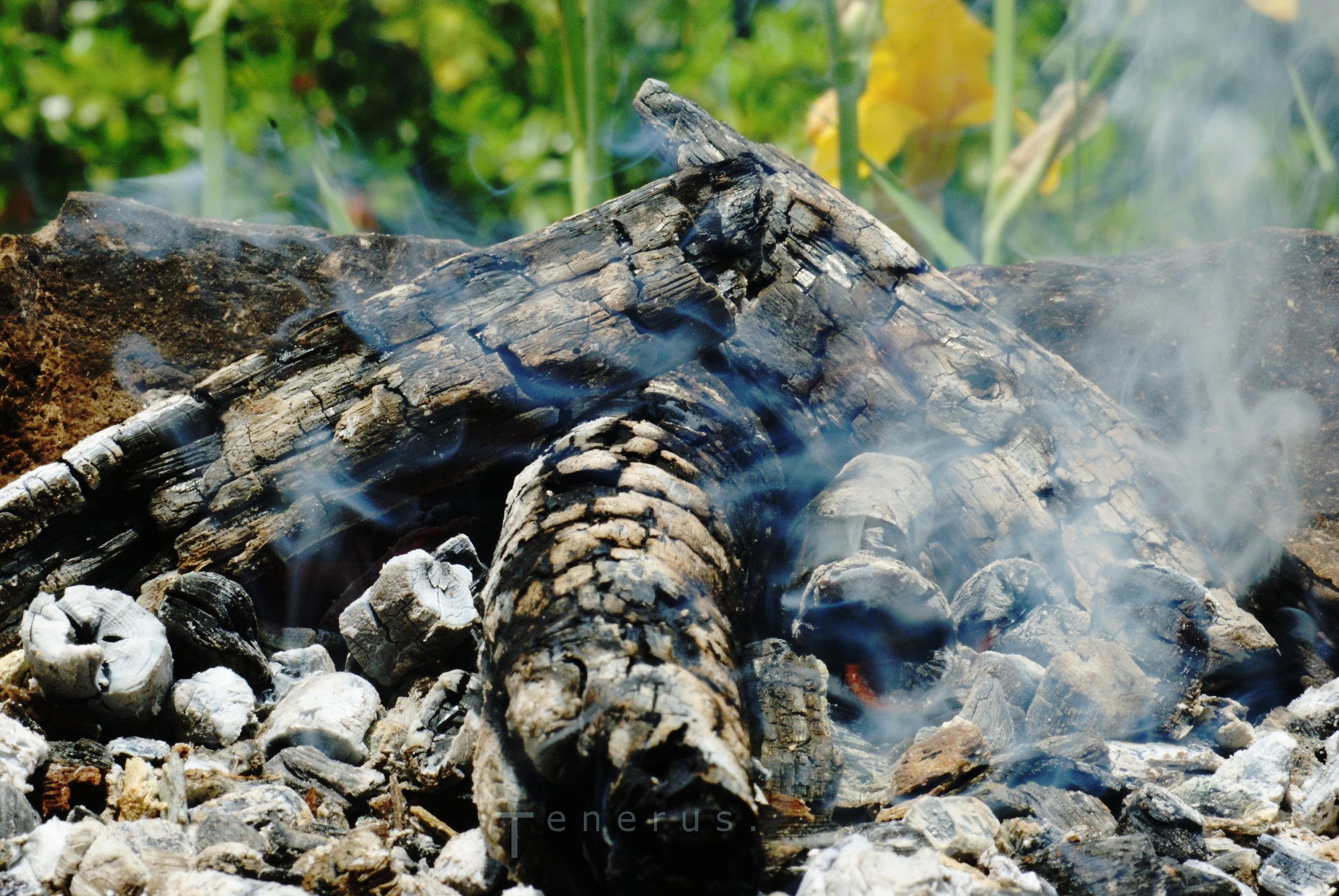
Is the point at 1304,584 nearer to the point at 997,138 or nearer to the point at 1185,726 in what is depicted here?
the point at 1185,726

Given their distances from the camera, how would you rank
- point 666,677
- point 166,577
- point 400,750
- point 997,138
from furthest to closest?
point 997,138
point 166,577
point 400,750
point 666,677


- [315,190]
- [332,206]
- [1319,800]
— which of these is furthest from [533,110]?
[1319,800]

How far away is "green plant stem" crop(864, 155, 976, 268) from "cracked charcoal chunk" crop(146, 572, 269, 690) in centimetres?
394

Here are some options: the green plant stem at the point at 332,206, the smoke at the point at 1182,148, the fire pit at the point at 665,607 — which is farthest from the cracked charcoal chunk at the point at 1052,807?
the green plant stem at the point at 332,206

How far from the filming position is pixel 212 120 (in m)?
4.52

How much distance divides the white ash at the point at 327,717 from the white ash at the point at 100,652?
25 centimetres

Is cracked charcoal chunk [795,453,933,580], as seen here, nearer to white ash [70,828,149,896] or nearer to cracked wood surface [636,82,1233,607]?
cracked wood surface [636,82,1233,607]

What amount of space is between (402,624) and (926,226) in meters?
3.86

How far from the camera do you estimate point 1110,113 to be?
508 centimetres

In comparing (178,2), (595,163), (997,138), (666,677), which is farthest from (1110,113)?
(178,2)

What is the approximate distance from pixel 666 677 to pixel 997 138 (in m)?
4.57

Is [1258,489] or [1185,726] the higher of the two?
[1258,489]

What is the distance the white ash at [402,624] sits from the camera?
2064 millimetres

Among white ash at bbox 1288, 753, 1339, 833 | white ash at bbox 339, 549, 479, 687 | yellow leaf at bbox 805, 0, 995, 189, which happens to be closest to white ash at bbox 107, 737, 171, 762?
white ash at bbox 339, 549, 479, 687
